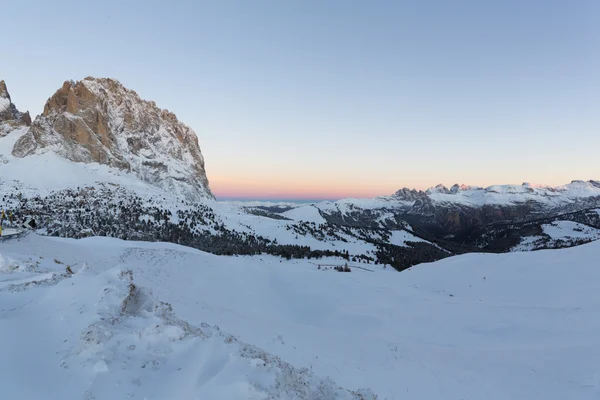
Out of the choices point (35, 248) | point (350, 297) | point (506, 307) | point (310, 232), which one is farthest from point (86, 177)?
point (506, 307)

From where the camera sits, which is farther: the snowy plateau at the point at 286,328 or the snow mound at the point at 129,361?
the snowy plateau at the point at 286,328

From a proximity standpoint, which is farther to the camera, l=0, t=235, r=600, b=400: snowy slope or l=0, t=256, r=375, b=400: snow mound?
l=0, t=235, r=600, b=400: snowy slope

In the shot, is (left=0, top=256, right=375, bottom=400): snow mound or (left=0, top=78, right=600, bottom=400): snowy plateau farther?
(left=0, top=78, right=600, bottom=400): snowy plateau

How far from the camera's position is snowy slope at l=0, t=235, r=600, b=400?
7.25m

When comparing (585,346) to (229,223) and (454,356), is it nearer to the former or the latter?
(454,356)

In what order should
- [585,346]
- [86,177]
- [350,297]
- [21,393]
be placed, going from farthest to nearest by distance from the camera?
A: 1. [86,177]
2. [350,297]
3. [585,346]
4. [21,393]

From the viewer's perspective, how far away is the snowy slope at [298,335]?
7250 mm

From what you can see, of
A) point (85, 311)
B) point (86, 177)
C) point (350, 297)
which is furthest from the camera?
point (86, 177)

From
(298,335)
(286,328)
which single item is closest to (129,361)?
(298,335)

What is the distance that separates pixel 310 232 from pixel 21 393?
184 m

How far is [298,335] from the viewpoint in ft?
53.8

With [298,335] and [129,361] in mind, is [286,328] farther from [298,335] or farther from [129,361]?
[129,361]

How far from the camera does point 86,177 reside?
608 feet

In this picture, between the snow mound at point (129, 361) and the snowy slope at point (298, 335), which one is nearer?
the snow mound at point (129, 361)
